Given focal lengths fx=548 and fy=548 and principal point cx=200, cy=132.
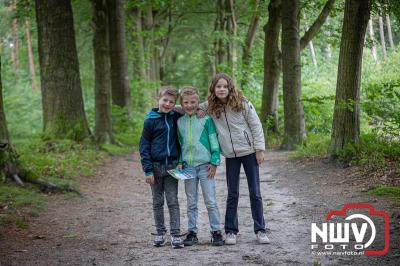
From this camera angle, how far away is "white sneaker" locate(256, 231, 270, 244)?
6238 millimetres

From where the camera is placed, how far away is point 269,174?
12.7 meters

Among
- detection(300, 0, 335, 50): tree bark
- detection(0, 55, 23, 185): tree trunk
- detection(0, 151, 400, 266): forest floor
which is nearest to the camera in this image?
detection(0, 151, 400, 266): forest floor

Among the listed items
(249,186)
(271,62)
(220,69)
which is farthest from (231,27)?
(249,186)

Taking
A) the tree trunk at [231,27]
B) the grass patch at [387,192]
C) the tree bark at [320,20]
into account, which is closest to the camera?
the grass patch at [387,192]

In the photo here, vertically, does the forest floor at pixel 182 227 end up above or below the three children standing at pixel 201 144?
below

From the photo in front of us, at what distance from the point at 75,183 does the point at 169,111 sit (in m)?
5.37

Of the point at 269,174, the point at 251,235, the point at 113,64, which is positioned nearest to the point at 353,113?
the point at 269,174

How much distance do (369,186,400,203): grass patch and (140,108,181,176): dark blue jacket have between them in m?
3.62

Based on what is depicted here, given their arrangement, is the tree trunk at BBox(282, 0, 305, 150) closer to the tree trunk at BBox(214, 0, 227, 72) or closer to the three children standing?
the tree trunk at BBox(214, 0, 227, 72)

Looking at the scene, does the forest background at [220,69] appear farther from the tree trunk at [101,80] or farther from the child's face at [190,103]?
the child's face at [190,103]

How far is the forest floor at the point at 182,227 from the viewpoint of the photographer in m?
5.71

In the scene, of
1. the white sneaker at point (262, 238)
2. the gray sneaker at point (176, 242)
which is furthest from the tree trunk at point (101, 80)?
the white sneaker at point (262, 238)

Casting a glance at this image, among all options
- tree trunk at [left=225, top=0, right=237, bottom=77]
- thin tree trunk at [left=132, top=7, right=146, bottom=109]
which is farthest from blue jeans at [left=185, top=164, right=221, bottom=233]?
thin tree trunk at [left=132, top=7, right=146, bottom=109]

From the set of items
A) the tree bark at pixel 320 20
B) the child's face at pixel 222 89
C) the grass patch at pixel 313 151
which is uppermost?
the tree bark at pixel 320 20
